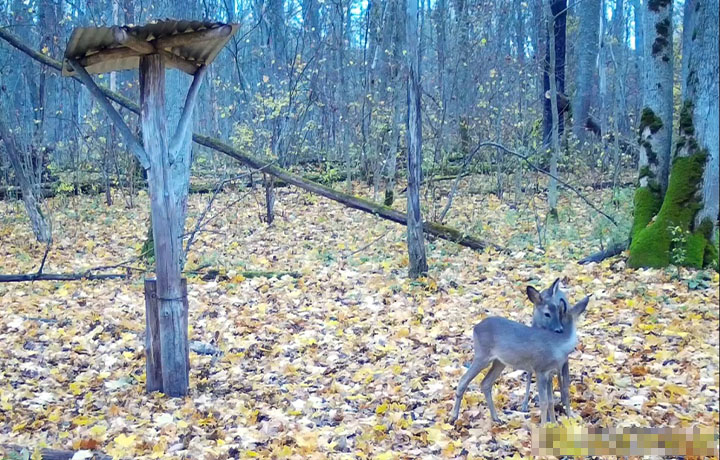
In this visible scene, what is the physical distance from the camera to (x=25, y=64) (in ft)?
71.9

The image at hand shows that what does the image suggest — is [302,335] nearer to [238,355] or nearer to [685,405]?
[238,355]

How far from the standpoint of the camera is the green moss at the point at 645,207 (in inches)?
357

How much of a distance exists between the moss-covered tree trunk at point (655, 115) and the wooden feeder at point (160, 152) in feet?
18.8

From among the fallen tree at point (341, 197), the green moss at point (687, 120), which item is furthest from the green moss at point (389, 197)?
the green moss at point (687, 120)

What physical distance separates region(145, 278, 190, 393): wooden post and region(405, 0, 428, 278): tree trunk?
3.96 m

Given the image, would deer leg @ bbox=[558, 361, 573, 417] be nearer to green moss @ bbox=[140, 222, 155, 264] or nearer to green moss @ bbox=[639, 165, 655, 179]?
green moss @ bbox=[639, 165, 655, 179]

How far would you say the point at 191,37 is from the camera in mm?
6156

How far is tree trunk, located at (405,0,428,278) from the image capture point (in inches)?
363

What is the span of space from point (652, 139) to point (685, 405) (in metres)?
5.48

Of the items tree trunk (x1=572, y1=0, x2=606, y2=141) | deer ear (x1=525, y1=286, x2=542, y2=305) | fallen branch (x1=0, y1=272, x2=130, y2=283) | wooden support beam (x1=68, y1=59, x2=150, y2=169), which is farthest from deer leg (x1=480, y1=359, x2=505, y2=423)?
tree trunk (x1=572, y1=0, x2=606, y2=141)

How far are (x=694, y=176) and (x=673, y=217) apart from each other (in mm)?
517

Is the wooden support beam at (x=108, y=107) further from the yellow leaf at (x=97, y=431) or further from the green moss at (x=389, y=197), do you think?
the green moss at (x=389, y=197)

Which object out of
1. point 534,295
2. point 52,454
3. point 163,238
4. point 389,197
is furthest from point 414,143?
point 389,197

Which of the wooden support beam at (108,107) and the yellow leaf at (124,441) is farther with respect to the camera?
the wooden support beam at (108,107)
